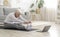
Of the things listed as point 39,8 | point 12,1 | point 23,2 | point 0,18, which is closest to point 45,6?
point 39,8

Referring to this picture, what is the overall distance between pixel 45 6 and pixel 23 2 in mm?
1258

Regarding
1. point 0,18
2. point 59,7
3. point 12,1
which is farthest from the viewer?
point 59,7

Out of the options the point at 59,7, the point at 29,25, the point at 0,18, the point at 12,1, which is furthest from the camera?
the point at 59,7

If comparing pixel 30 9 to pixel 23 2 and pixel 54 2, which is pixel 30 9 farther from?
pixel 54 2

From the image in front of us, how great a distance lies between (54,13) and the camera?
875cm

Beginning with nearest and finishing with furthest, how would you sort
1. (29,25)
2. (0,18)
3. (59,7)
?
1. (29,25)
2. (0,18)
3. (59,7)

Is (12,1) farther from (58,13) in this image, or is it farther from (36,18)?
(58,13)

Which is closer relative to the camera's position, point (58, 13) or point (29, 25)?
point (29, 25)

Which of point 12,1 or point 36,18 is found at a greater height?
point 12,1

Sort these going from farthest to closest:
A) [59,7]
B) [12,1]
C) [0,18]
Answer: [59,7]
[12,1]
[0,18]

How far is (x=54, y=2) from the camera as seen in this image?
28.7 feet

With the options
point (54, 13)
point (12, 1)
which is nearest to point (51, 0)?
point (54, 13)

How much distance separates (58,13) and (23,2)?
6.70 ft

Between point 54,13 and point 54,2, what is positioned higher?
point 54,2
